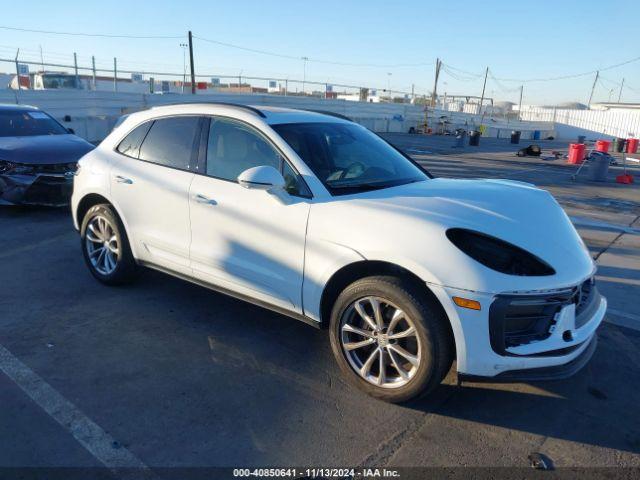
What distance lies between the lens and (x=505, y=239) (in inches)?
116

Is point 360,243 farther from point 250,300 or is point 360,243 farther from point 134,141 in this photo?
point 134,141

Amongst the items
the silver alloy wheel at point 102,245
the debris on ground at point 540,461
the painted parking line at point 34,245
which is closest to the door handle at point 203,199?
the silver alloy wheel at point 102,245

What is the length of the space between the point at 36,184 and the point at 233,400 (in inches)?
225

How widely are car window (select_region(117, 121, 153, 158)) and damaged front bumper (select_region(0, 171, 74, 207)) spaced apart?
3.37 m

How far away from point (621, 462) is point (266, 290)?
230 cm

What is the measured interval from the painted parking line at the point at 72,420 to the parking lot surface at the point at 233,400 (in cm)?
1

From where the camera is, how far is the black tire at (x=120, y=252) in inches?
183

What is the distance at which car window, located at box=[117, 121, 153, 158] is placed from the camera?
459 cm

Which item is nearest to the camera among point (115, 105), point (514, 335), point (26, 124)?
point (514, 335)

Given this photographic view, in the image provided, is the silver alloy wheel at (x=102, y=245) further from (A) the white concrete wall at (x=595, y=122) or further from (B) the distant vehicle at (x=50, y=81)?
(A) the white concrete wall at (x=595, y=122)

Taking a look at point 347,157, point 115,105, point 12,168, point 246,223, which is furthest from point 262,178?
point 115,105

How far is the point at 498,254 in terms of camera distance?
9.57 ft

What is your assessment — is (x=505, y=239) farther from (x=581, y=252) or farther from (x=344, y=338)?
(x=344, y=338)

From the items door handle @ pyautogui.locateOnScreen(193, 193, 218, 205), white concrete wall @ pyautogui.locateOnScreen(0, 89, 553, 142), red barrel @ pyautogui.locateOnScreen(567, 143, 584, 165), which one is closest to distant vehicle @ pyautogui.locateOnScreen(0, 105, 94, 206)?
white concrete wall @ pyautogui.locateOnScreen(0, 89, 553, 142)
